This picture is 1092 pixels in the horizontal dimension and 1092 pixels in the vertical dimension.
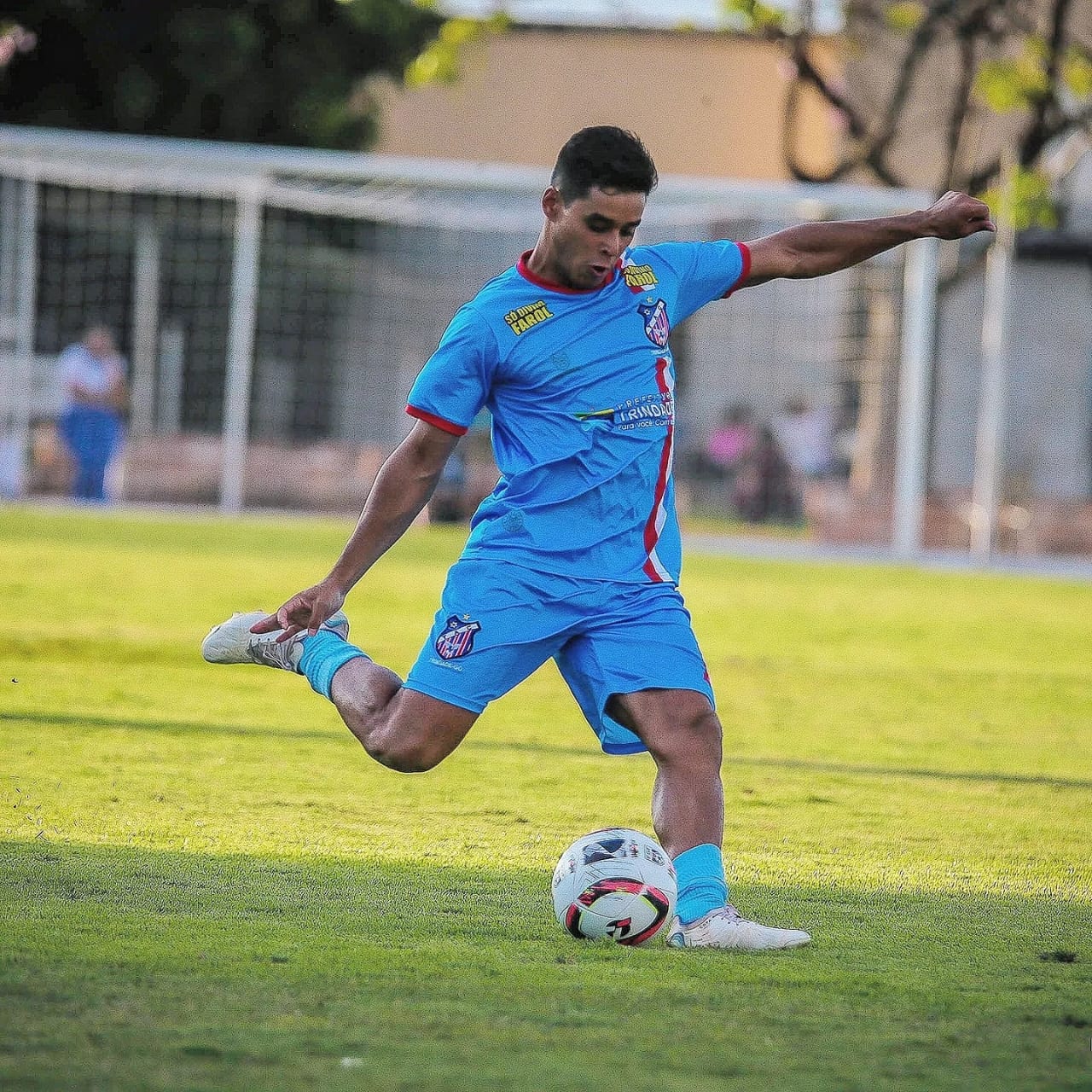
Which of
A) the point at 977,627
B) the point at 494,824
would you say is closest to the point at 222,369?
the point at 977,627

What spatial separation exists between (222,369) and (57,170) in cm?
402

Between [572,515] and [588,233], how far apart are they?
2.32ft

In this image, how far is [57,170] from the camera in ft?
71.3

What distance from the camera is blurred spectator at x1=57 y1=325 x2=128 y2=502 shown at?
21234 mm

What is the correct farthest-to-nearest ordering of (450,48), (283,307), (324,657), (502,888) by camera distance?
(283,307) < (450,48) < (324,657) < (502,888)

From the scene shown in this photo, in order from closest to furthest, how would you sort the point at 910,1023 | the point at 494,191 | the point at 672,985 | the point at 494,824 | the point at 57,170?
the point at 910,1023
the point at 672,985
the point at 494,824
the point at 57,170
the point at 494,191

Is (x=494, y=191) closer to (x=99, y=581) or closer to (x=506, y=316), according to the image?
(x=99, y=581)

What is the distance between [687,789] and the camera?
15.6 feet

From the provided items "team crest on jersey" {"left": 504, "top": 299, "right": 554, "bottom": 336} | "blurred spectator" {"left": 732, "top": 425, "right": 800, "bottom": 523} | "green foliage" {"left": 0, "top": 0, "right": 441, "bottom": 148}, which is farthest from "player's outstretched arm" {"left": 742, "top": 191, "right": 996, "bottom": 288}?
"green foliage" {"left": 0, "top": 0, "right": 441, "bottom": 148}

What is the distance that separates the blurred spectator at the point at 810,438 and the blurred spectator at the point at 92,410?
9259 millimetres

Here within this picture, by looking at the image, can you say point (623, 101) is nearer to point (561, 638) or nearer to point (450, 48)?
point (450, 48)

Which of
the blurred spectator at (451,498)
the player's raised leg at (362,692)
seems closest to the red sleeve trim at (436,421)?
the player's raised leg at (362,692)

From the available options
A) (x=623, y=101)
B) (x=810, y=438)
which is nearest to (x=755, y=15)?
(x=810, y=438)

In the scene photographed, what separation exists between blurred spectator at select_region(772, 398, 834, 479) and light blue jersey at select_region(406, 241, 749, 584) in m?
21.3
